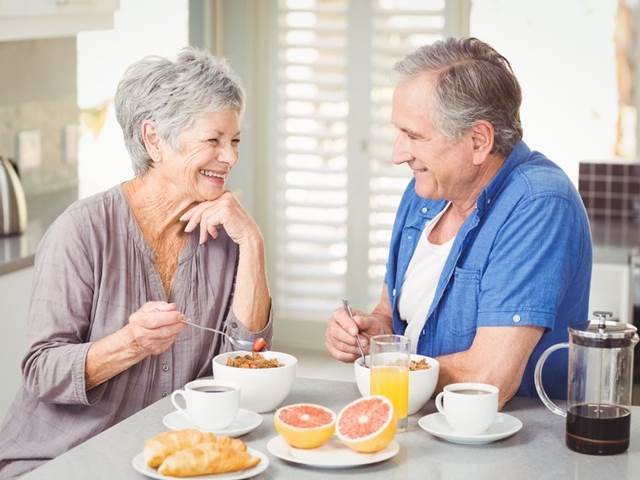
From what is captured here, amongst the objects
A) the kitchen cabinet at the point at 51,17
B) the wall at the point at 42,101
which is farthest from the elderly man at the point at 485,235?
the wall at the point at 42,101

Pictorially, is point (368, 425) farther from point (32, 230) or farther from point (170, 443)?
point (32, 230)

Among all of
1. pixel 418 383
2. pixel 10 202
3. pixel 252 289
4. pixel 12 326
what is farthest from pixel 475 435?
pixel 10 202

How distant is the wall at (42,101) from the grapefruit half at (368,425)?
8.60 feet

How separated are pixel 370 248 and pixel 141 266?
3.24m

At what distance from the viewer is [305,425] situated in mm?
1752

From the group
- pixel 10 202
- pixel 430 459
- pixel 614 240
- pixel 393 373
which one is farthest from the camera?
pixel 614 240

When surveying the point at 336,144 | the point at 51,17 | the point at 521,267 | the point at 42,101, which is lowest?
the point at 521,267

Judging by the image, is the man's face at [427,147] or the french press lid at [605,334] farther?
the man's face at [427,147]

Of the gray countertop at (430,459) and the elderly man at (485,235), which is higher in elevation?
Answer: the elderly man at (485,235)

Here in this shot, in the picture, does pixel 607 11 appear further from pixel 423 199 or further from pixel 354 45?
pixel 423 199

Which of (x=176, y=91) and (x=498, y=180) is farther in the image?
(x=176, y=91)

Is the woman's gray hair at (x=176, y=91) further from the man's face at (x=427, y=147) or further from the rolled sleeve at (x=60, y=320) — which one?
→ the man's face at (x=427, y=147)

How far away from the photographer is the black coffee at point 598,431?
68.9 inches

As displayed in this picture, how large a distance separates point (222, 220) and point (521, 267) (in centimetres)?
64
